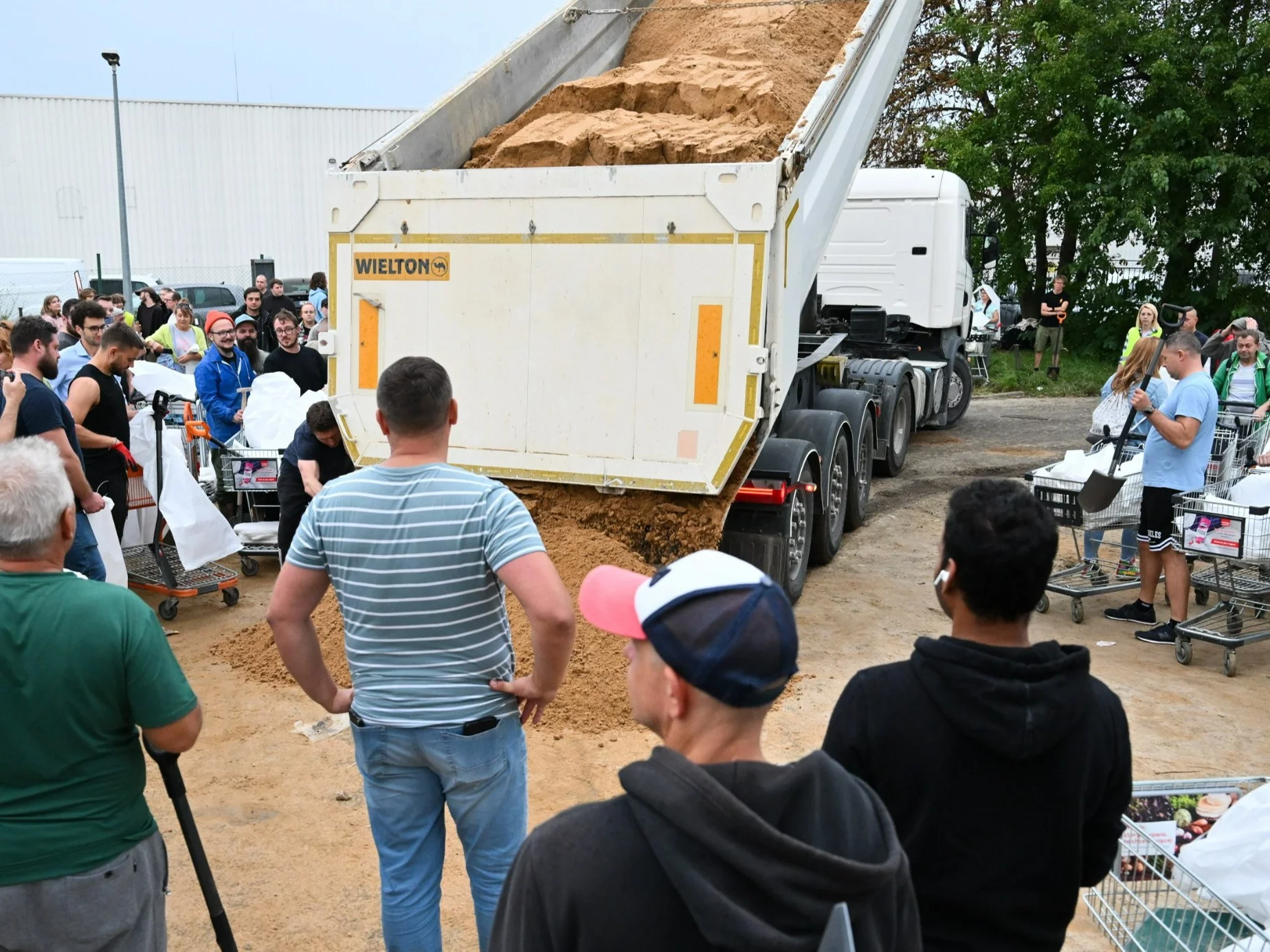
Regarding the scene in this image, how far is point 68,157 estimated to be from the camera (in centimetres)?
3186

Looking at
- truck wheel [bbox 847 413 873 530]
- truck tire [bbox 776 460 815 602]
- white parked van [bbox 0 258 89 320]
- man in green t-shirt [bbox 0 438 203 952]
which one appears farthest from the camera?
white parked van [bbox 0 258 89 320]

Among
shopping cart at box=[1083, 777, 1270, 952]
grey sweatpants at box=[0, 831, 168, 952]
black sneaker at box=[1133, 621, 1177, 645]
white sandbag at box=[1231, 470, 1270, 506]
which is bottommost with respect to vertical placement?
black sneaker at box=[1133, 621, 1177, 645]

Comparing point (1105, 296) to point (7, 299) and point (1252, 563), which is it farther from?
point (7, 299)

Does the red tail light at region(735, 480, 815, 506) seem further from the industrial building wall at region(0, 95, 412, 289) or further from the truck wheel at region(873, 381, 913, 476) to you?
the industrial building wall at region(0, 95, 412, 289)

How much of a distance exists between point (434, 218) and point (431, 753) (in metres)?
4.07

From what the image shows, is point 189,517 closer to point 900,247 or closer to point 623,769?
point 623,769

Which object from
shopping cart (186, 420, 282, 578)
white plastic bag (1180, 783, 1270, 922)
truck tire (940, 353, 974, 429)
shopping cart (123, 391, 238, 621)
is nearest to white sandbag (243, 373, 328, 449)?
shopping cart (186, 420, 282, 578)

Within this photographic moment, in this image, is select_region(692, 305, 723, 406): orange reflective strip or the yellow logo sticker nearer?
select_region(692, 305, 723, 406): orange reflective strip

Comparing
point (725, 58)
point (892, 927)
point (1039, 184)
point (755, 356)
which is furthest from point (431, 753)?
point (1039, 184)

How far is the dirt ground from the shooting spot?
13.3ft

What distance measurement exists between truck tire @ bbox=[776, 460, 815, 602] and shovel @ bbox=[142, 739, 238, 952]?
4361 mm

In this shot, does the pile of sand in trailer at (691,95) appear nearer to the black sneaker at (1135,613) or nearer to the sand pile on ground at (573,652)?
the sand pile on ground at (573,652)

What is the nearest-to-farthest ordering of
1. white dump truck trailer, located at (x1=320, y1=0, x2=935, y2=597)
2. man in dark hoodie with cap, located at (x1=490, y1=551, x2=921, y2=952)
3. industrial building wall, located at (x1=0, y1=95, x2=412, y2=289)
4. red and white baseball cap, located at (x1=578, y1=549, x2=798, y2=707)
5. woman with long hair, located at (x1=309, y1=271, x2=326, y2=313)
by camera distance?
man in dark hoodie with cap, located at (x1=490, y1=551, x2=921, y2=952), red and white baseball cap, located at (x1=578, y1=549, x2=798, y2=707), white dump truck trailer, located at (x1=320, y1=0, x2=935, y2=597), woman with long hair, located at (x1=309, y1=271, x2=326, y2=313), industrial building wall, located at (x1=0, y1=95, x2=412, y2=289)

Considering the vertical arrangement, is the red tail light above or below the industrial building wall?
below
